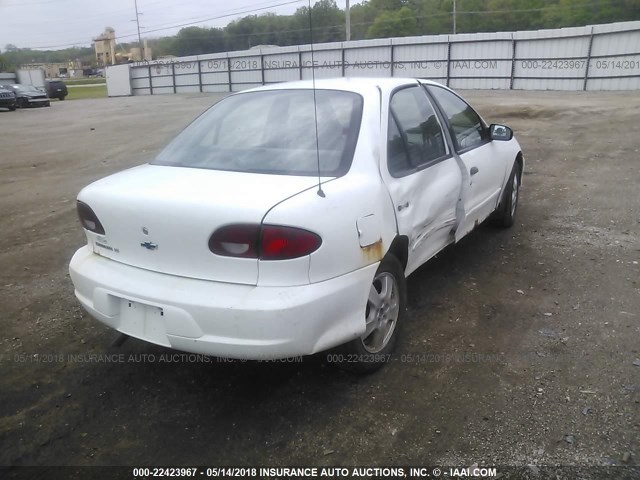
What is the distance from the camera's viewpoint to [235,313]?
2.50 metres

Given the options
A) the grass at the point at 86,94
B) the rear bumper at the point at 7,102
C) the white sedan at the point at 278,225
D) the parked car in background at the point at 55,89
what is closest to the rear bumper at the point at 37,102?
the rear bumper at the point at 7,102

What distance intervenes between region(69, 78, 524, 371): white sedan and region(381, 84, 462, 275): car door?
0.04ft

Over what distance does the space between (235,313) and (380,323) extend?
1027mm

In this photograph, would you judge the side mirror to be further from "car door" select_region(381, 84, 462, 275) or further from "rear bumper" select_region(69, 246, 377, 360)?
"rear bumper" select_region(69, 246, 377, 360)

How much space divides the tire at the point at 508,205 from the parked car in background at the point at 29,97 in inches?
1253

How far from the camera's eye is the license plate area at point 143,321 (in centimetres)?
268

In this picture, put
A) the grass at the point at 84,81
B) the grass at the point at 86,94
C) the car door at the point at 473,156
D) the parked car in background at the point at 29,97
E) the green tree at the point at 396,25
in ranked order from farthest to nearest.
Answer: the grass at the point at 84,81, the green tree at the point at 396,25, the grass at the point at 86,94, the parked car in background at the point at 29,97, the car door at the point at 473,156

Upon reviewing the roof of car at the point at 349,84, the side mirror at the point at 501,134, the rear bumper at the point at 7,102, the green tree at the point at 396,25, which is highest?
the green tree at the point at 396,25

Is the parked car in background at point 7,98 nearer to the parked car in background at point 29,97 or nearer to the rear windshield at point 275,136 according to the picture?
the parked car in background at point 29,97

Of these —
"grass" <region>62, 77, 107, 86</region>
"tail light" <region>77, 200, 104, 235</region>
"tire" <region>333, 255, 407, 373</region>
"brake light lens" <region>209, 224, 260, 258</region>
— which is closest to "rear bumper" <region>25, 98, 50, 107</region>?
"tail light" <region>77, 200, 104, 235</region>

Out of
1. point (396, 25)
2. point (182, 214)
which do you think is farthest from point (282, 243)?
point (396, 25)

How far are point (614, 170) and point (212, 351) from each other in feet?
23.5

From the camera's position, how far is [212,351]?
258 centimetres

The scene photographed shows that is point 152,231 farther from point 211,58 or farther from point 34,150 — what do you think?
point 211,58
